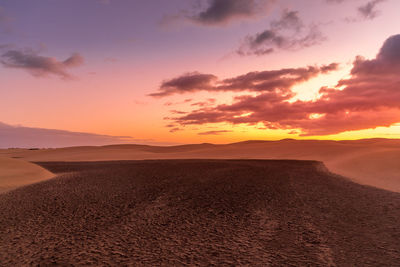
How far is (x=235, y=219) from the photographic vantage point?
32.6ft

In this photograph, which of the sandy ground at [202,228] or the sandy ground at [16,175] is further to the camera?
the sandy ground at [16,175]

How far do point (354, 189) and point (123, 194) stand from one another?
508 inches

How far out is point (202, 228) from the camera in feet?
29.4

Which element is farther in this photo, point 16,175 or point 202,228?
point 16,175

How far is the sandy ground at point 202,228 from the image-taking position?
21.8 ft

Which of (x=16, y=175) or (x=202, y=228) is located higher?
(x=16, y=175)

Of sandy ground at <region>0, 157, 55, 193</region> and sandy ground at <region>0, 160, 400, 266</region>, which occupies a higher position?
sandy ground at <region>0, 157, 55, 193</region>

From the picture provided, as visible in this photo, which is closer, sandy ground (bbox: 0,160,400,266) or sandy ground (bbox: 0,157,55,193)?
sandy ground (bbox: 0,160,400,266)

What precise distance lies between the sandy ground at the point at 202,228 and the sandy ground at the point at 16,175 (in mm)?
4417

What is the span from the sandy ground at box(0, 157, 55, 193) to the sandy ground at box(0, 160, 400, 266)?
4.42 metres

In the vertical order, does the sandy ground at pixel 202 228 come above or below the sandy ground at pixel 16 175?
below

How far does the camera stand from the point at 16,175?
2208 centimetres

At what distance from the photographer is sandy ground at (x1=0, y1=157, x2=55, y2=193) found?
18688mm

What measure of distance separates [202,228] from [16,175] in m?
19.7
